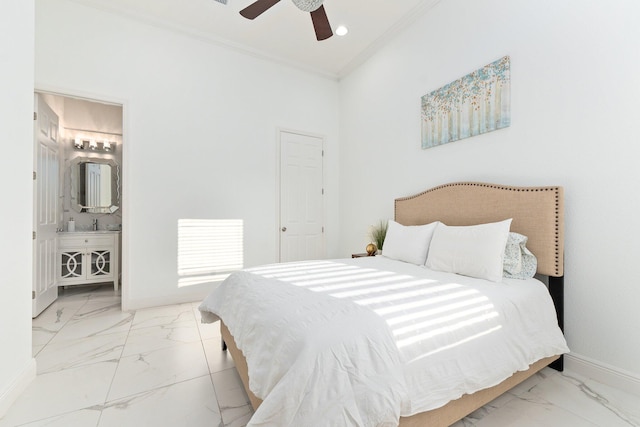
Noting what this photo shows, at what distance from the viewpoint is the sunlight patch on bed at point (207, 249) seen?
340 centimetres

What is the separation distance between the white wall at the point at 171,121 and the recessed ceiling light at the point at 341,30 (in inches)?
38.6

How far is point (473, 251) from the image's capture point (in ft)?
6.44

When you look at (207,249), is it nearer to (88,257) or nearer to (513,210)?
(88,257)

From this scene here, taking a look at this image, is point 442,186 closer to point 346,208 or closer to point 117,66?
point 346,208

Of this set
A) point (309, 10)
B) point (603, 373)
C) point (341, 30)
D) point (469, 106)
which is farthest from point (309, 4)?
point (603, 373)

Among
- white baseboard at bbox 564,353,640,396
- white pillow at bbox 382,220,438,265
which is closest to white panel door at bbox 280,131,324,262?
white pillow at bbox 382,220,438,265

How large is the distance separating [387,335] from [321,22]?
2410 millimetres

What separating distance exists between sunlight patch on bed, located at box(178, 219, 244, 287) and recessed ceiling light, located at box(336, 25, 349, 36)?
2621mm

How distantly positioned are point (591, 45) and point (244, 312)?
273 centimetres

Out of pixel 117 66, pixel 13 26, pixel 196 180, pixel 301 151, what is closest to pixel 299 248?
pixel 301 151

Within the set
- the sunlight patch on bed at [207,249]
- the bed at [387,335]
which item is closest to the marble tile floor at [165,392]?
the bed at [387,335]

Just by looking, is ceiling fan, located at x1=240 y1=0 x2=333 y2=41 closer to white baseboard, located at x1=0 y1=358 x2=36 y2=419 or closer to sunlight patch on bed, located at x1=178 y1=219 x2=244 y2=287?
sunlight patch on bed, located at x1=178 y1=219 x2=244 y2=287

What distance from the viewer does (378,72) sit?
3688 millimetres

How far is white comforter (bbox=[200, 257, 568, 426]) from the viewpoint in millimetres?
946
